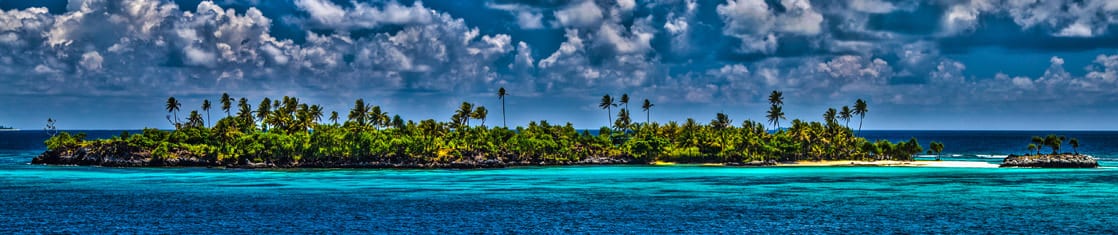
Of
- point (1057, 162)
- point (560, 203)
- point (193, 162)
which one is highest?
point (193, 162)

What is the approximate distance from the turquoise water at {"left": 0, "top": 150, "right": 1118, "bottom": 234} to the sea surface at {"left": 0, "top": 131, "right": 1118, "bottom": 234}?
7.1 inches

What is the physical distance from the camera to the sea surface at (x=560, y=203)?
78.7 meters

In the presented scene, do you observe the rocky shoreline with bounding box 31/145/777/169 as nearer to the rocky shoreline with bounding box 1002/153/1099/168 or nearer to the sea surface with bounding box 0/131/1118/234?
the sea surface with bounding box 0/131/1118/234

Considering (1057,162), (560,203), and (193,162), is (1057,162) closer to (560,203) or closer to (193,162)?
(560,203)

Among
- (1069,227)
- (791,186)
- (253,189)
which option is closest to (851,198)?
(791,186)

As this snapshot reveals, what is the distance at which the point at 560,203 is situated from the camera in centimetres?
9938

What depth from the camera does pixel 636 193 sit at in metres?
112

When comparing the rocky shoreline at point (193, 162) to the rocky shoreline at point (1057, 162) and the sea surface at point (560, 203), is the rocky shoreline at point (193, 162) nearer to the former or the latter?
the sea surface at point (560, 203)

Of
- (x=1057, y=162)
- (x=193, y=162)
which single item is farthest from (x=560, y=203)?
(x=1057, y=162)

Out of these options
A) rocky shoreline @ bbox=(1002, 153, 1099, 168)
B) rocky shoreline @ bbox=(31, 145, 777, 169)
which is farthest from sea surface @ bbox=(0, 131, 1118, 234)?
rocky shoreline @ bbox=(31, 145, 777, 169)

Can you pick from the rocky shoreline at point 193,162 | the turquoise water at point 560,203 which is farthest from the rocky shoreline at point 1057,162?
the rocky shoreline at point 193,162

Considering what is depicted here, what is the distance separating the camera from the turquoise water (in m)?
79.1

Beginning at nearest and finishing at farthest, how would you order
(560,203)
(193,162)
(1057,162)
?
(560,203)
(1057,162)
(193,162)

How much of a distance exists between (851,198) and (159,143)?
14024 centimetres
